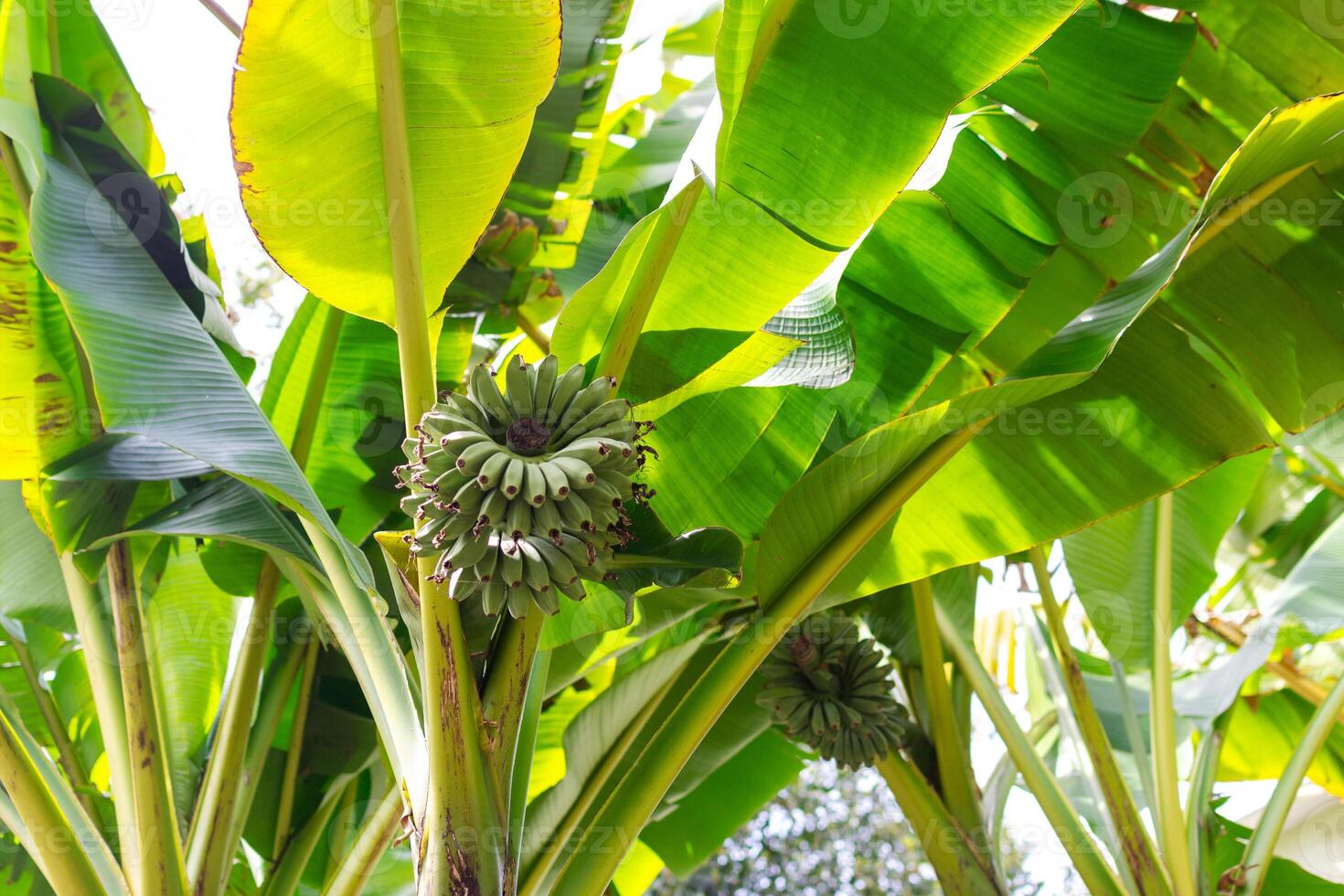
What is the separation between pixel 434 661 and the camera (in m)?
1.27

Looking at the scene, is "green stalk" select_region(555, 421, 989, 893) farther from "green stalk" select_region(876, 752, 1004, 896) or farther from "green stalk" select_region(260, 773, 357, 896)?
"green stalk" select_region(260, 773, 357, 896)

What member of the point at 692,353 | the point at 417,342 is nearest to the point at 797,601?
the point at 692,353

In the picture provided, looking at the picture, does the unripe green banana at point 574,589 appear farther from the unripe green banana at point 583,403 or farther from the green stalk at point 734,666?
the green stalk at point 734,666

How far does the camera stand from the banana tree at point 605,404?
127 centimetres

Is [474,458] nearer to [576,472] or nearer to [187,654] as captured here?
[576,472]

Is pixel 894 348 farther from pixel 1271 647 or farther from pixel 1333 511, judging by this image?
pixel 1333 511

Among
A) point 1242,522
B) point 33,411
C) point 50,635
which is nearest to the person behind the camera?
point 33,411

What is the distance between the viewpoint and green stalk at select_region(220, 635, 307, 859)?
189 centimetres

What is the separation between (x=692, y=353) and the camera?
1.54m

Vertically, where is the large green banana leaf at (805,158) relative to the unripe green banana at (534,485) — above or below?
above

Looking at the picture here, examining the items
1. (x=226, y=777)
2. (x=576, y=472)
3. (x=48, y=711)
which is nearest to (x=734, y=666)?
(x=576, y=472)

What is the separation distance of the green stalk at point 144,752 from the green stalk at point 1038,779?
1624mm

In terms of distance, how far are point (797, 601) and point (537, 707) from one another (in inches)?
16.9

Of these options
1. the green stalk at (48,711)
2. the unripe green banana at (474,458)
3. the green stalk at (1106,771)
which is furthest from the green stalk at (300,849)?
the green stalk at (1106,771)
